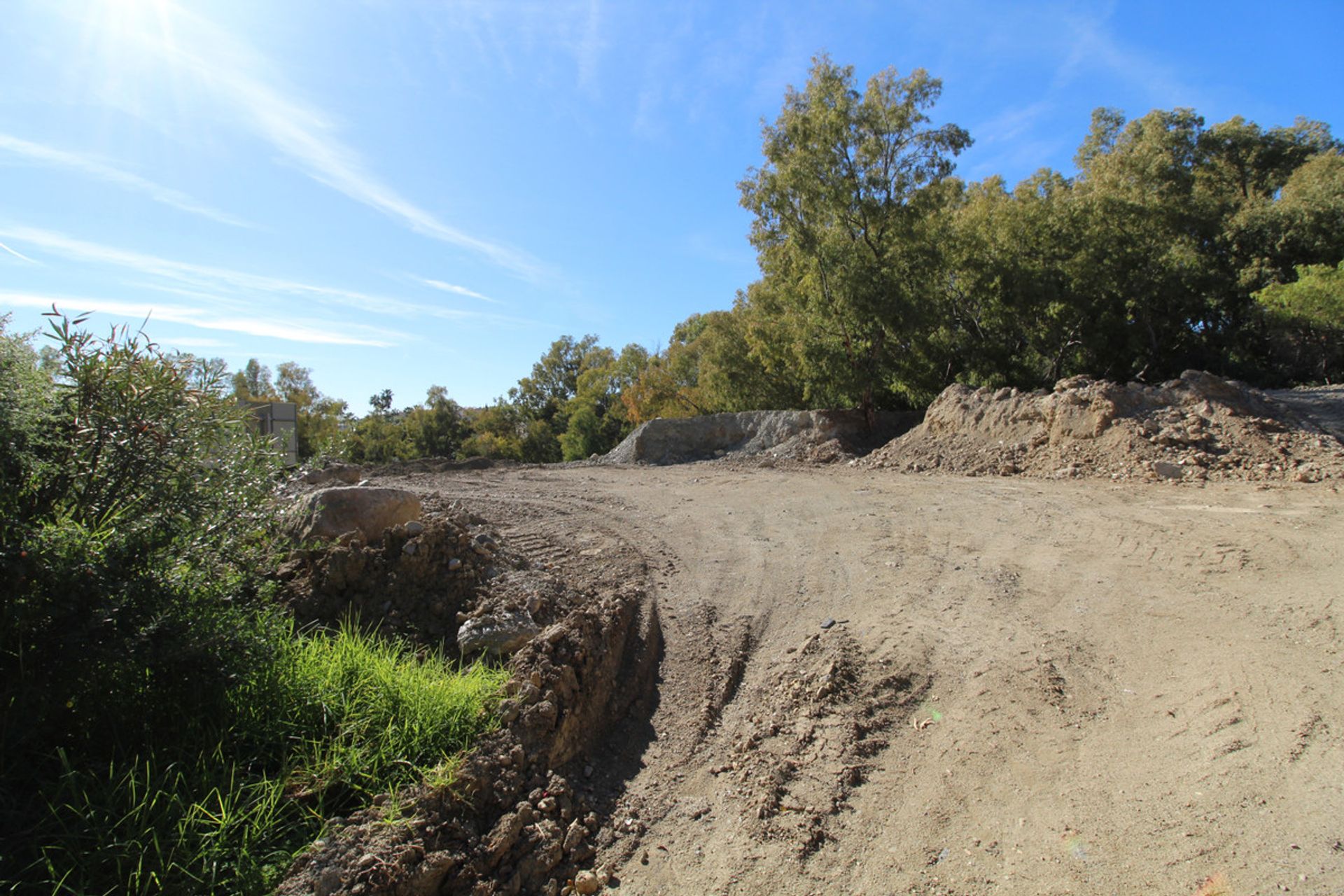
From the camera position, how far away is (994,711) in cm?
400

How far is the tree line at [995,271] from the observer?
49.7 ft

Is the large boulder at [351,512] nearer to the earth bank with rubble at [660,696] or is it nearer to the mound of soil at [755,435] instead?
the earth bank with rubble at [660,696]

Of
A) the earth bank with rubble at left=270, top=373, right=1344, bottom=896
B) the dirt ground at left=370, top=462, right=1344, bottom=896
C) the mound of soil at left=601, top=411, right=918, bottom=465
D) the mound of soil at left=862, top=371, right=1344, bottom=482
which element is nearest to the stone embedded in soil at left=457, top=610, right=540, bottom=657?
the earth bank with rubble at left=270, top=373, right=1344, bottom=896

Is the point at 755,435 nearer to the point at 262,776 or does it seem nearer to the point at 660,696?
the point at 660,696

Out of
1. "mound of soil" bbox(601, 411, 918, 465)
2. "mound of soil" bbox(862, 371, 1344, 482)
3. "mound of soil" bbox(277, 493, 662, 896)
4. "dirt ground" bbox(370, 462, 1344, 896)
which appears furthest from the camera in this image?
"mound of soil" bbox(601, 411, 918, 465)

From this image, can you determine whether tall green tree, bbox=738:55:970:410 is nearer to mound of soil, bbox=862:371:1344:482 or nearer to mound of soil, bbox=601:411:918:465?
mound of soil, bbox=601:411:918:465

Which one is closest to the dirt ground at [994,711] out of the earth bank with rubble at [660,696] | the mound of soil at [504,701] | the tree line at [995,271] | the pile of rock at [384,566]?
the earth bank with rubble at [660,696]

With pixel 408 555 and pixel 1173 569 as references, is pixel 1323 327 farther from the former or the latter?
pixel 408 555

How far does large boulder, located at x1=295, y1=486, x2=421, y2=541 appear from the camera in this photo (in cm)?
537

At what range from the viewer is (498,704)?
149 inches

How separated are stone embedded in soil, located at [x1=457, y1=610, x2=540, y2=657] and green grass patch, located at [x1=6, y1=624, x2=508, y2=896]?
1.38 feet

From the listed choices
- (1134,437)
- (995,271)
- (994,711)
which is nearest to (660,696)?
(994,711)

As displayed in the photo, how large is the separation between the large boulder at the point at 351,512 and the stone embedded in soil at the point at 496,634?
128 cm

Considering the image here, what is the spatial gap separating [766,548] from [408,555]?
3306 mm
